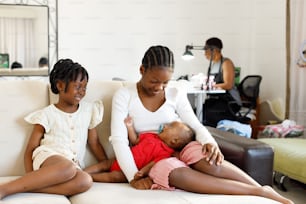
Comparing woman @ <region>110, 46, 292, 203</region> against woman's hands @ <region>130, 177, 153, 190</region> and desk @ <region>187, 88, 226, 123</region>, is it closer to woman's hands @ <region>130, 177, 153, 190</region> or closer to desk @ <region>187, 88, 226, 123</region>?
woman's hands @ <region>130, 177, 153, 190</region>

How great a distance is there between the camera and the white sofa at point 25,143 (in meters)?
1.62

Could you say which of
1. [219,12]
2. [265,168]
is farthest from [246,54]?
[265,168]

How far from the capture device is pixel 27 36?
198 inches

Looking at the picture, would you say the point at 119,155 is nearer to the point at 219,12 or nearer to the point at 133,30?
the point at 133,30

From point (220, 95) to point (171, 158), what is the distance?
103 inches

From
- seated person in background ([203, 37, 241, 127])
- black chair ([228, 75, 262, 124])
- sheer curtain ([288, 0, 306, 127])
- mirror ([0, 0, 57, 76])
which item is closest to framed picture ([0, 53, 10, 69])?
mirror ([0, 0, 57, 76])

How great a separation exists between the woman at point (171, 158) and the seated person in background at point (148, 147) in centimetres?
5

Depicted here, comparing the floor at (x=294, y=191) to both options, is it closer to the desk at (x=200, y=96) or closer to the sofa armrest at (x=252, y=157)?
the sofa armrest at (x=252, y=157)

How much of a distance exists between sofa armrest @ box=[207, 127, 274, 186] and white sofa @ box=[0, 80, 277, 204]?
23 cm

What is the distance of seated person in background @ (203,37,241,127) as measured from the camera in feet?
14.1

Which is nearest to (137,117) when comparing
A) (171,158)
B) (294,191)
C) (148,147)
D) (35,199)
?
(148,147)

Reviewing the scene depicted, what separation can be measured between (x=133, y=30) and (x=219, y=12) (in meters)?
1.23

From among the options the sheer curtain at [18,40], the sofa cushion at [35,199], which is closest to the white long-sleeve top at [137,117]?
the sofa cushion at [35,199]

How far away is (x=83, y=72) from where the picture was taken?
1996 mm
